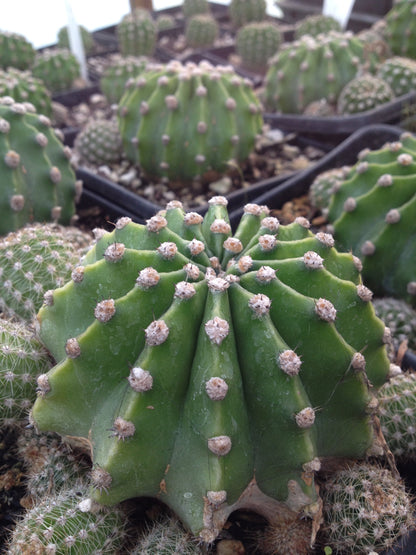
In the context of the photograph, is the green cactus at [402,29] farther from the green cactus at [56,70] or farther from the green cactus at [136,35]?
the green cactus at [56,70]

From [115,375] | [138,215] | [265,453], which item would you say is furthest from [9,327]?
[138,215]

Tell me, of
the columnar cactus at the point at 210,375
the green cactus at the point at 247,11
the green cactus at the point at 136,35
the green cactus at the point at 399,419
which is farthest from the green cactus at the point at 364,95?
the green cactus at the point at 247,11

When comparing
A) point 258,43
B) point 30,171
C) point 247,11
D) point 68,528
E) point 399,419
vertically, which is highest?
point 247,11

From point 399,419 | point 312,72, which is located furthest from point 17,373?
point 312,72

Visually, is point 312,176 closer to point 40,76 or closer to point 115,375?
point 115,375

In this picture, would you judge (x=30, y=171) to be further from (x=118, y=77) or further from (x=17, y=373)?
(x=118, y=77)

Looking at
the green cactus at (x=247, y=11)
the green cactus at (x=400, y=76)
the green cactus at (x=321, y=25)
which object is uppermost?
the green cactus at (x=247, y=11)
